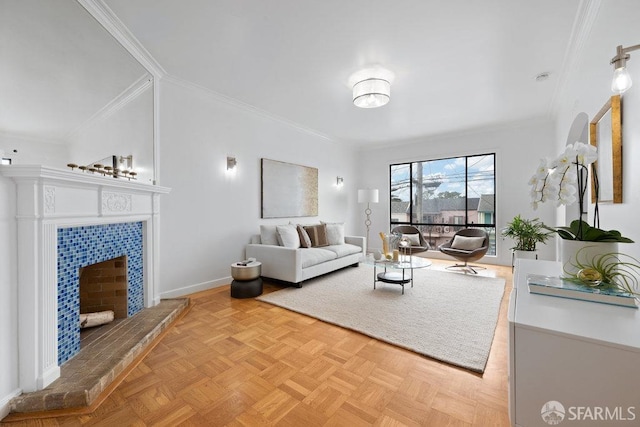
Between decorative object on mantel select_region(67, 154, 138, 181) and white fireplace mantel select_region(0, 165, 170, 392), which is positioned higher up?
decorative object on mantel select_region(67, 154, 138, 181)

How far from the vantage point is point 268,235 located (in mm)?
4133

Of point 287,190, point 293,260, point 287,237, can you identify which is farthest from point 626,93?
point 287,190

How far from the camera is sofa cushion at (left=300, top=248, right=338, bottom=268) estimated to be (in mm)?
3818

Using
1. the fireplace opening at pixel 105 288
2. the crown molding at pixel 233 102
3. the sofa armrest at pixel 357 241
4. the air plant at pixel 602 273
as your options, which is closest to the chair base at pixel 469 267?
the sofa armrest at pixel 357 241

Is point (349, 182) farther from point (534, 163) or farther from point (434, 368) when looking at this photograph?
point (434, 368)

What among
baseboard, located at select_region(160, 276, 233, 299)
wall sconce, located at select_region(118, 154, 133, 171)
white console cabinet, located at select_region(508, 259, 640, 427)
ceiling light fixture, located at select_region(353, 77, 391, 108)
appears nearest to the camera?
white console cabinet, located at select_region(508, 259, 640, 427)

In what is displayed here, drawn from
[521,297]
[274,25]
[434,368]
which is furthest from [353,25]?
[434,368]

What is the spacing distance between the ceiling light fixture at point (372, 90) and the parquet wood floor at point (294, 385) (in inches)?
101

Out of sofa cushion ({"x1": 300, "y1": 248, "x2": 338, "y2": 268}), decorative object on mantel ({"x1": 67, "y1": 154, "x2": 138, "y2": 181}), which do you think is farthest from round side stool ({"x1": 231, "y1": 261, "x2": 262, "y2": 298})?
decorative object on mantel ({"x1": 67, "y1": 154, "x2": 138, "y2": 181})

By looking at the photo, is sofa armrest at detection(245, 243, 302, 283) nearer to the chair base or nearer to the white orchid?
the white orchid

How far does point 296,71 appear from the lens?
10.1 feet

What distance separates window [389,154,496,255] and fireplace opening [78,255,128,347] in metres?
5.44

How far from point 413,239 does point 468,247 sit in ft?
3.21

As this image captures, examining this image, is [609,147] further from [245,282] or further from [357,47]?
[245,282]
